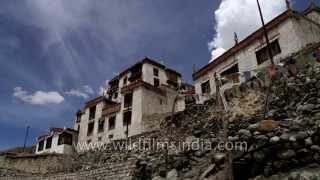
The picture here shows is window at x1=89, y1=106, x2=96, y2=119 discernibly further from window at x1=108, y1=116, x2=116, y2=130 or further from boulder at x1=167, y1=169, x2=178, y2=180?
boulder at x1=167, y1=169, x2=178, y2=180

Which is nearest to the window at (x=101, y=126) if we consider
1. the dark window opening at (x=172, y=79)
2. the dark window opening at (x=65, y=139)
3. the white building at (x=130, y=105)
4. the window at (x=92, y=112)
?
the white building at (x=130, y=105)

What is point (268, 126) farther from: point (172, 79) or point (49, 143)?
point (49, 143)

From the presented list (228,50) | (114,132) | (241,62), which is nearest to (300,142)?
(241,62)

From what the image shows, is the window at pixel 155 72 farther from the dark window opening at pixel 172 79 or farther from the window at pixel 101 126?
the window at pixel 101 126

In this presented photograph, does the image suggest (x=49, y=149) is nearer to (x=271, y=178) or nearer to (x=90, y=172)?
(x=90, y=172)

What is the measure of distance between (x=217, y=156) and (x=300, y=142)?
2.84 m

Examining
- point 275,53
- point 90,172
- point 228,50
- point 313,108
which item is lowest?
point 90,172

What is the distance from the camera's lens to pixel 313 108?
9578mm

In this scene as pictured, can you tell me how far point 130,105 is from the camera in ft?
115

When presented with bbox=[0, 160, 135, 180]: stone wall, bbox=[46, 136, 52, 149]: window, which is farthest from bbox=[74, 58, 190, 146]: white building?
bbox=[0, 160, 135, 180]: stone wall

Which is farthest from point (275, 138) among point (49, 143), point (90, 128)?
point (49, 143)

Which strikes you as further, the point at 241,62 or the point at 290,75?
the point at 241,62

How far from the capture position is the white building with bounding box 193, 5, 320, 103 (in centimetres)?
1994

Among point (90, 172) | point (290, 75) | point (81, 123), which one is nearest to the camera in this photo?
point (290, 75)
